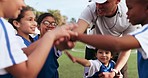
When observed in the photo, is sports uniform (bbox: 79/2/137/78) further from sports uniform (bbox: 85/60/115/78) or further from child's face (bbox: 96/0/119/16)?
sports uniform (bbox: 85/60/115/78)

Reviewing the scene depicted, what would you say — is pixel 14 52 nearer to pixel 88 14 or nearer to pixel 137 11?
pixel 137 11

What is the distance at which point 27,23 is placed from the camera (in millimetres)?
3973

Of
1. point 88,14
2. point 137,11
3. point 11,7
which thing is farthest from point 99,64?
point 11,7

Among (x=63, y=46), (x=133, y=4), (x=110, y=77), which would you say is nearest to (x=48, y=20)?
(x=110, y=77)

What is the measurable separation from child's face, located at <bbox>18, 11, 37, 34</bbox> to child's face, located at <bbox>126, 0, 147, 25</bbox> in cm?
183

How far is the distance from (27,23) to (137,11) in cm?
193

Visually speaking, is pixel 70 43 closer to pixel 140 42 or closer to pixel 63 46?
pixel 63 46

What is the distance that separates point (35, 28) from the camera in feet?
13.5

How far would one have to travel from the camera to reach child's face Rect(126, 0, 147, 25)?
2297mm

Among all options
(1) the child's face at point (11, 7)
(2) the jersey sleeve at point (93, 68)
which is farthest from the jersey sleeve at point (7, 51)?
(2) the jersey sleeve at point (93, 68)

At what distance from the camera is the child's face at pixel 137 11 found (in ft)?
7.54

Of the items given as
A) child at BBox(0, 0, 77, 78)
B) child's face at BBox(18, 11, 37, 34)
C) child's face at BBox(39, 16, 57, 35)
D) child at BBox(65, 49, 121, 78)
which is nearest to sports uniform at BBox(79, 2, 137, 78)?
child's face at BBox(39, 16, 57, 35)

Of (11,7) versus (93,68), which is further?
(93,68)

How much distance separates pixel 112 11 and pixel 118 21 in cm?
18
